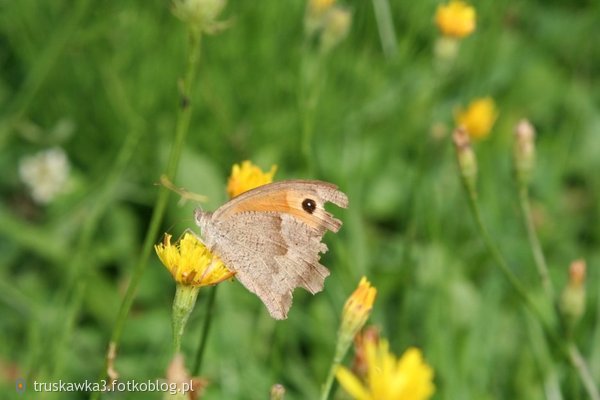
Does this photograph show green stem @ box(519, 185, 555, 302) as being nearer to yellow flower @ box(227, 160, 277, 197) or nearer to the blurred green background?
the blurred green background

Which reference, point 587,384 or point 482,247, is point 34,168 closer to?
point 482,247

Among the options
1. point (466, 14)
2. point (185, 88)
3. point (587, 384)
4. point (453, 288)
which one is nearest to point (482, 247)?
point (453, 288)

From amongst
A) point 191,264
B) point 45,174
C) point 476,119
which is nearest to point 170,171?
point 191,264

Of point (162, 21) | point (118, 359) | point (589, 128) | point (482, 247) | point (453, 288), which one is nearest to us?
point (118, 359)

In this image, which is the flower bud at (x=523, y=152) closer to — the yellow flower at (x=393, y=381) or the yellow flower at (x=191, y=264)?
the yellow flower at (x=191, y=264)

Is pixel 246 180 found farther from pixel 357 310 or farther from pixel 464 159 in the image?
pixel 464 159

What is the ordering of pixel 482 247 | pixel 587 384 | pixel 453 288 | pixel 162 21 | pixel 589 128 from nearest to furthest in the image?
1. pixel 587 384
2. pixel 453 288
3. pixel 482 247
4. pixel 162 21
5. pixel 589 128
